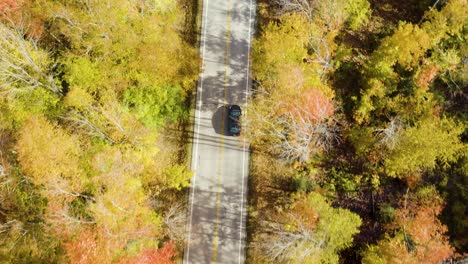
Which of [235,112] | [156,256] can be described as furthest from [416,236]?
[156,256]

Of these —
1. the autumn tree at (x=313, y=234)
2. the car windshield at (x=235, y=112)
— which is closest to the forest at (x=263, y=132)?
the autumn tree at (x=313, y=234)

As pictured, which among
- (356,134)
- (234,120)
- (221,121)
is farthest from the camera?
(221,121)

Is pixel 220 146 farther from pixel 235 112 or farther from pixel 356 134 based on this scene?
pixel 356 134

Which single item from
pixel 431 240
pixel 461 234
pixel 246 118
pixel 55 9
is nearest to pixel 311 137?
pixel 246 118

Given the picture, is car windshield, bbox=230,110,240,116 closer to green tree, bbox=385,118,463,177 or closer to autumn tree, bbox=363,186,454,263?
green tree, bbox=385,118,463,177

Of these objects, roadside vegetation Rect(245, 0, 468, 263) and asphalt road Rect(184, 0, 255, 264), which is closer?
roadside vegetation Rect(245, 0, 468, 263)

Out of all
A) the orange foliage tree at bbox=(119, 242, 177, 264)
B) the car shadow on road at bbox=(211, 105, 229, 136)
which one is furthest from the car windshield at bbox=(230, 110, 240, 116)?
the orange foliage tree at bbox=(119, 242, 177, 264)
